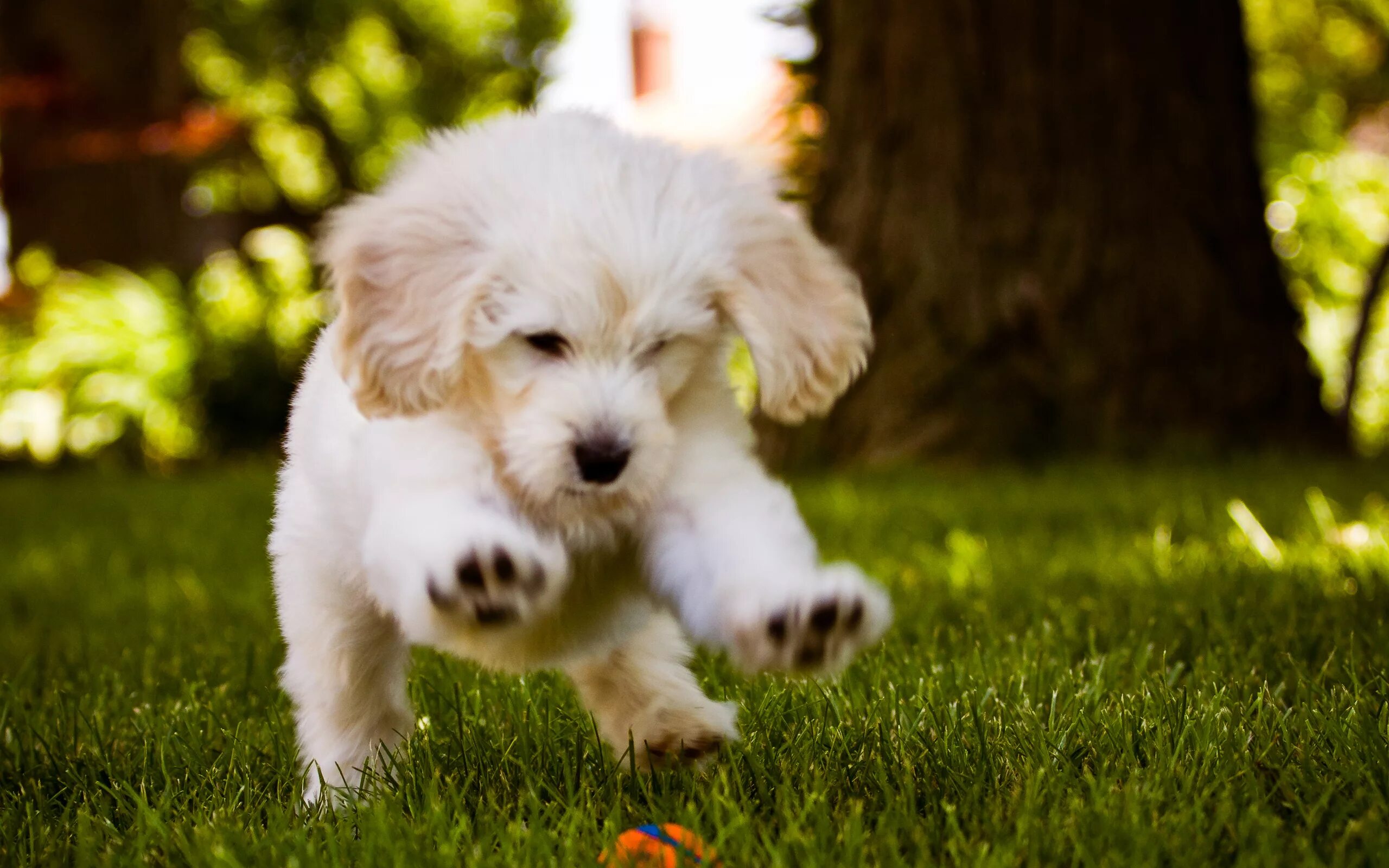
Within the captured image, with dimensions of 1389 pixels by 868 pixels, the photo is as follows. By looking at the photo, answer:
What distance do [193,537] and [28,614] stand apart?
1.53 metres

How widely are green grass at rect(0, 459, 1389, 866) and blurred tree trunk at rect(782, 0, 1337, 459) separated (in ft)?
7.38

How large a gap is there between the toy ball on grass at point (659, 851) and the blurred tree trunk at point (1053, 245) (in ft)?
16.9

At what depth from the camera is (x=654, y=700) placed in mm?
2592

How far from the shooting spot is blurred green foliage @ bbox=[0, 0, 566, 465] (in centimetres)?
1093

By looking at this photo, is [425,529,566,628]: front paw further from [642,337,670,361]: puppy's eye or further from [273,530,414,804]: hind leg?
[273,530,414,804]: hind leg

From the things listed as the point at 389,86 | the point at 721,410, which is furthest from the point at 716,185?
the point at 389,86

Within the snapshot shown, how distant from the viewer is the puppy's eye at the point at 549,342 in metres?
2.10

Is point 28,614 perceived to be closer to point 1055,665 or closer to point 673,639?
point 673,639

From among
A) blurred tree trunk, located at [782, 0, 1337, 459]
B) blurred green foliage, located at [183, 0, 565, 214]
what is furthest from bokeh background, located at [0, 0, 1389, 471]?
blurred green foliage, located at [183, 0, 565, 214]

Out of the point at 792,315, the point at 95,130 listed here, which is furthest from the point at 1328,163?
the point at 792,315

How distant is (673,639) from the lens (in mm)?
2699

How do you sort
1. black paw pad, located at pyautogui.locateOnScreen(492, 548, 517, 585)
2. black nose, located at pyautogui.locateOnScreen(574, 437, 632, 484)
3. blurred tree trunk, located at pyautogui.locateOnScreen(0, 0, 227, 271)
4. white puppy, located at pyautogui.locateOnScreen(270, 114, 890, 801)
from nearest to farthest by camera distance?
black paw pad, located at pyautogui.locateOnScreen(492, 548, 517, 585), white puppy, located at pyautogui.locateOnScreen(270, 114, 890, 801), black nose, located at pyautogui.locateOnScreen(574, 437, 632, 484), blurred tree trunk, located at pyautogui.locateOnScreen(0, 0, 227, 271)

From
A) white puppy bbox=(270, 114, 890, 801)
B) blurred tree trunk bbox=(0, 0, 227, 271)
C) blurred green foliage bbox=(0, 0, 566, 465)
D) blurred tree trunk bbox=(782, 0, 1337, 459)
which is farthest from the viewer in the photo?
blurred tree trunk bbox=(0, 0, 227, 271)

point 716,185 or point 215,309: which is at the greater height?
point 716,185
